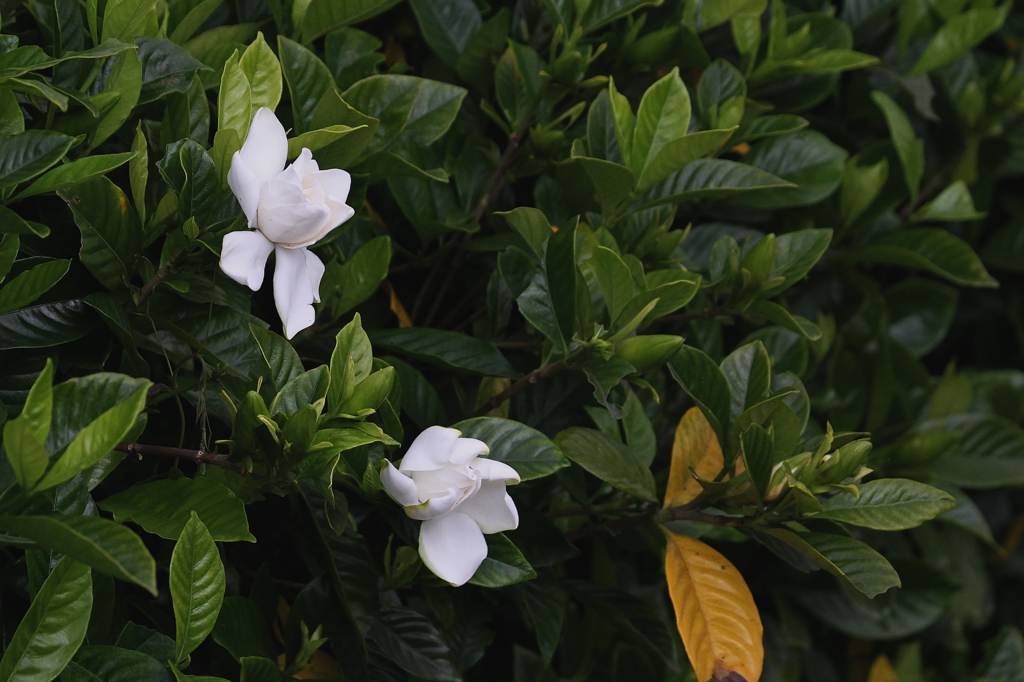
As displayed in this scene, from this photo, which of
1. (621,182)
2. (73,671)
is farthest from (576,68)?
(73,671)

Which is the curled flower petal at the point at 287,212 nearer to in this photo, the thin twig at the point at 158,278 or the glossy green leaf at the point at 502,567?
the thin twig at the point at 158,278

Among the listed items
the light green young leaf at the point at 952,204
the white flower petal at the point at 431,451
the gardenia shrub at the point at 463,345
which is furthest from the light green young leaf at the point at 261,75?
the light green young leaf at the point at 952,204

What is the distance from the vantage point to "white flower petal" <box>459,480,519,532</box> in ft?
3.29

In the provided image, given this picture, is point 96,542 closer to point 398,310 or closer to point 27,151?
point 27,151

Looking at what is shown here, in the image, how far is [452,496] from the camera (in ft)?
3.19

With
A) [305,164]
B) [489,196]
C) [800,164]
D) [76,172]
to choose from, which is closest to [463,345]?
[489,196]

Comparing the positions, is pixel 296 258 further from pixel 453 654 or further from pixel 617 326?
pixel 453 654

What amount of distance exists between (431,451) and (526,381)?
0.24 m

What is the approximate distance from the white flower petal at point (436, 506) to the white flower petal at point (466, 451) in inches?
1.2

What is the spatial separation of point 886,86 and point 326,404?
1298 millimetres

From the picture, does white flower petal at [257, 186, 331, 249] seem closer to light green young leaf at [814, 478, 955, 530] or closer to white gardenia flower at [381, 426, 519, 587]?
white gardenia flower at [381, 426, 519, 587]

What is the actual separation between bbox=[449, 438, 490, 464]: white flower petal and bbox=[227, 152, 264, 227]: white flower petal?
27cm

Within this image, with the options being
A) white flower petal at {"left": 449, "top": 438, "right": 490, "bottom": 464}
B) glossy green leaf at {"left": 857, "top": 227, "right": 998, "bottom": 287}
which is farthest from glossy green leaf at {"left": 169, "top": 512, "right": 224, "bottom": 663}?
glossy green leaf at {"left": 857, "top": 227, "right": 998, "bottom": 287}

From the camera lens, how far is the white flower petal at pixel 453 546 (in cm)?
100
